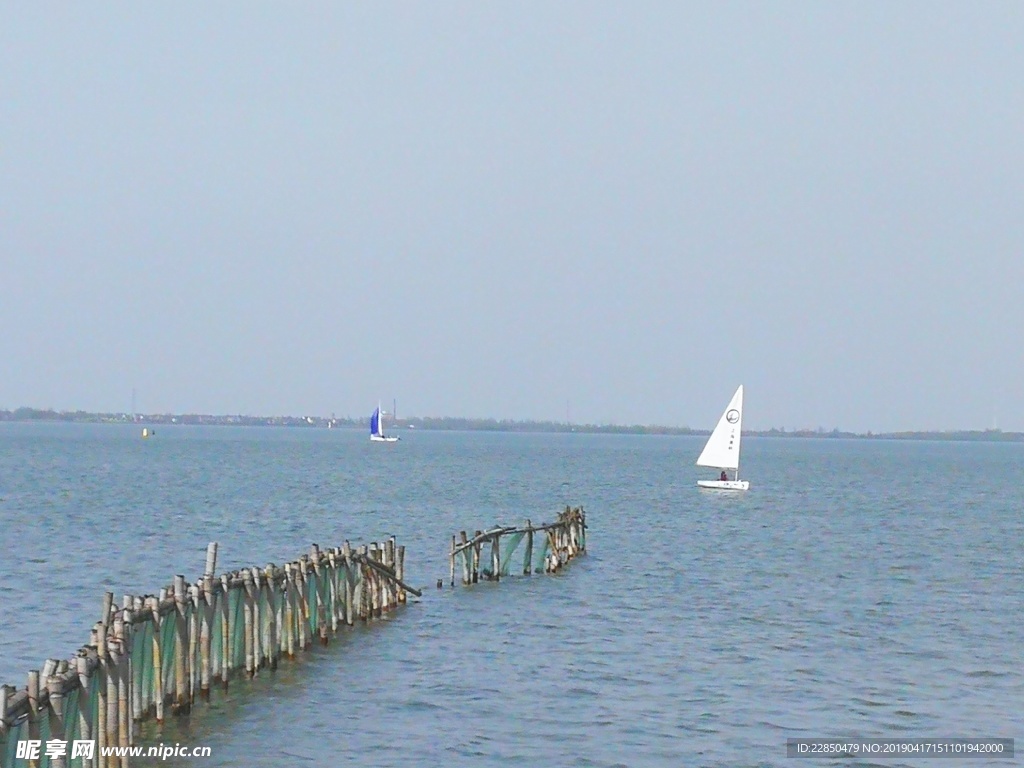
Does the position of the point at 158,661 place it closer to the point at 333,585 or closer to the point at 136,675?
the point at 136,675

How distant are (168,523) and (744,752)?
140 feet

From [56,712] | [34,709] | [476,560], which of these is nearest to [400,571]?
[476,560]

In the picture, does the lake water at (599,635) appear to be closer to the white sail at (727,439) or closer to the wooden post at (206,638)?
the wooden post at (206,638)

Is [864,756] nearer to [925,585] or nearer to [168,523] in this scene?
[925,585]

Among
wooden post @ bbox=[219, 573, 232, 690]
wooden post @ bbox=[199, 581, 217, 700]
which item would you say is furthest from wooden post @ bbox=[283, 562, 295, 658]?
wooden post @ bbox=[199, 581, 217, 700]

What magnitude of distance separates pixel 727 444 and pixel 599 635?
6297cm

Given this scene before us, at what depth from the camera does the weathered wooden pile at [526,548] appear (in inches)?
1529

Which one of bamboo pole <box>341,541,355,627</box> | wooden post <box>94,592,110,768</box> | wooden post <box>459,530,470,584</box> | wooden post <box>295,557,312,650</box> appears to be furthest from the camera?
wooden post <box>459,530,470,584</box>

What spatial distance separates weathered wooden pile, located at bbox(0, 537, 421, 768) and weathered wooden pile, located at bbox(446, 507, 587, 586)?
Result: 7.46 meters

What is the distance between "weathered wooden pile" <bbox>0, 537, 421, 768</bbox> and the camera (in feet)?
45.8

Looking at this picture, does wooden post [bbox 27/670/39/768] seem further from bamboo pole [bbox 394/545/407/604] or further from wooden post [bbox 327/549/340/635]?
bamboo pole [bbox 394/545/407/604]

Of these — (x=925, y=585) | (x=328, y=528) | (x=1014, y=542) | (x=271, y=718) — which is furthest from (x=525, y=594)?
(x=1014, y=542)

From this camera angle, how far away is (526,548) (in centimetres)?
4450

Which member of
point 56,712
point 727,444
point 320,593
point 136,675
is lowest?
point 136,675
